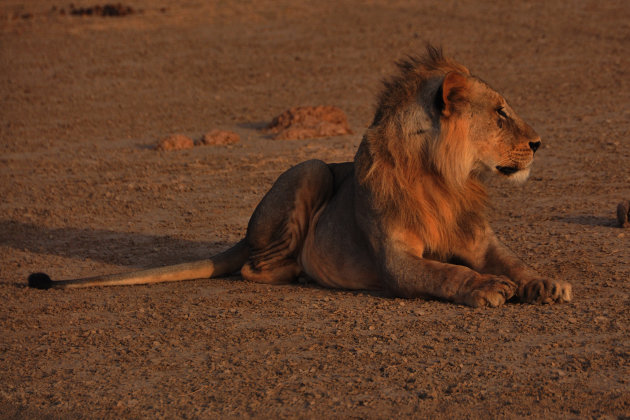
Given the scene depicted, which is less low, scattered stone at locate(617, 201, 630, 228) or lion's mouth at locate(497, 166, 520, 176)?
lion's mouth at locate(497, 166, 520, 176)

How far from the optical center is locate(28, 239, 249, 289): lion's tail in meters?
6.01

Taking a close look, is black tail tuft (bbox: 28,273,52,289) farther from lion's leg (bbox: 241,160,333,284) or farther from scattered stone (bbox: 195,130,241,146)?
scattered stone (bbox: 195,130,241,146)

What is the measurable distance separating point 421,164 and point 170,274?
5.94ft

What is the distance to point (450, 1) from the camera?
17812 mm

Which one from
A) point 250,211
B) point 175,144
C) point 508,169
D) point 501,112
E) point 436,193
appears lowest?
point 250,211

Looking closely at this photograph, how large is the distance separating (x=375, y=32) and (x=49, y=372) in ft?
39.3

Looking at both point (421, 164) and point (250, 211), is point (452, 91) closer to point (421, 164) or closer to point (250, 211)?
point (421, 164)

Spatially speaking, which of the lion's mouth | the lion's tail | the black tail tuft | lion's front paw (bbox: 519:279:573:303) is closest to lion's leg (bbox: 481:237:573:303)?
lion's front paw (bbox: 519:279:573:303)

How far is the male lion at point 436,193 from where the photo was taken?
506 cm

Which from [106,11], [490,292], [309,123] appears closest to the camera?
[490,292]

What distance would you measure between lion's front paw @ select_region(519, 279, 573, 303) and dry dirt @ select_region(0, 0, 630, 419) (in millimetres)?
73

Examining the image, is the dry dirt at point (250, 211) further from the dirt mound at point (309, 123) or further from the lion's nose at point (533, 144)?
the lion's nose at point (533, 144)

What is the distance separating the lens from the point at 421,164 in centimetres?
525

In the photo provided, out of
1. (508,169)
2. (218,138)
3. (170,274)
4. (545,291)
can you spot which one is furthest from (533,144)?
(218,138)
